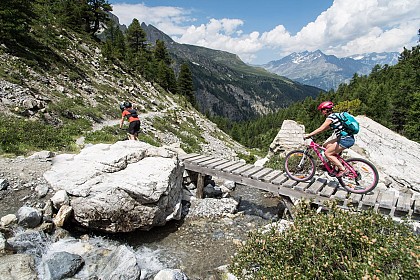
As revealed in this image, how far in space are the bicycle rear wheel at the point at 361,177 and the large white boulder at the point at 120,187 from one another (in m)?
7.51

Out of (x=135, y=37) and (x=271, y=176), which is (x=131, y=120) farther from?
(x=135, y=37)

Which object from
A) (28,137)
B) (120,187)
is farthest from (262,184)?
(28,137)

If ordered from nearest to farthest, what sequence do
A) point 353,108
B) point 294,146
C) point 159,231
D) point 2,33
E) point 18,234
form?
point 18,234
point 159,231
point 294,146
point 2,33
point 353,108

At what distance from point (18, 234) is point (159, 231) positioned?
5.06 m

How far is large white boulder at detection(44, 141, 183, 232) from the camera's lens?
33.1ft

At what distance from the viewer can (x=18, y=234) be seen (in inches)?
350

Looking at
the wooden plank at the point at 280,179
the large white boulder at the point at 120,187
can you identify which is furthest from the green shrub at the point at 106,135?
the wooden plank at the point at 280,179

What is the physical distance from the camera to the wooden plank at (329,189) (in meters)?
10.7

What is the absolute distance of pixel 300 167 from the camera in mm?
11727

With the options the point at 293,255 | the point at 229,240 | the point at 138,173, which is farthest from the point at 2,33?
the point at 293,255

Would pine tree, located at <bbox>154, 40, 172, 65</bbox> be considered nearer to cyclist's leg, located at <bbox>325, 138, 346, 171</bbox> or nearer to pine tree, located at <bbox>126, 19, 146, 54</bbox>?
pine tree, located at <bbox>126, 19, 146, 54</bbox>

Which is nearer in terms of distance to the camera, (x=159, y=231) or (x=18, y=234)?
(x=18, y=234)

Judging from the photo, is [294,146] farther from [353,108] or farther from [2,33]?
[353,108]

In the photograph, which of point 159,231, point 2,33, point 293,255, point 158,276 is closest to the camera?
point 293,255
